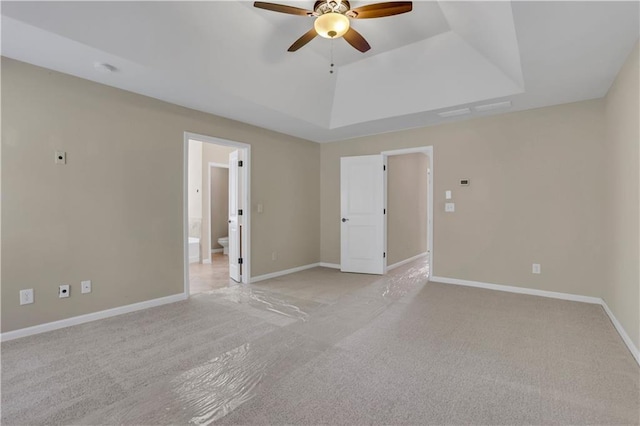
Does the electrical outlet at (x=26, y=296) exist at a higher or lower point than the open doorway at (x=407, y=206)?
lower

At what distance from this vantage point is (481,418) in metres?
1.68

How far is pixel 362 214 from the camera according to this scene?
215 inches

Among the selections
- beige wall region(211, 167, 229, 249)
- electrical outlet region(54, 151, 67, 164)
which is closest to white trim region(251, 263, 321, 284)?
electrical outlet region(54, 151, 67, 164)

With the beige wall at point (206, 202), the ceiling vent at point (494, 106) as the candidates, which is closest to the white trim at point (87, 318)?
the beige wall at point (206, 202)

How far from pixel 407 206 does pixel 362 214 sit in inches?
53.7

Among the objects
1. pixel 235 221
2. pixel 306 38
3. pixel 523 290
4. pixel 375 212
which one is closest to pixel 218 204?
pixel 235 221

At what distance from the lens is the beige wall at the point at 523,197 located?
12.2 ft

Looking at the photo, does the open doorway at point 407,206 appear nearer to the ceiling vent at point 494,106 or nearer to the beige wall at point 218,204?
the ceiling vent at point 494,106

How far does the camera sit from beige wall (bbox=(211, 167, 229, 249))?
7.98m

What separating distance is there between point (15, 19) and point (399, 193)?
5.45 meters

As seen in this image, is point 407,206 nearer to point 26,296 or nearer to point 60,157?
point 60,157

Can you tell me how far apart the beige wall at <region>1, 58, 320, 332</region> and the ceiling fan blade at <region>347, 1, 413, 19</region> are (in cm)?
249

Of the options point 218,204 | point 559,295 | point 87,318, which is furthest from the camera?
point 218,204

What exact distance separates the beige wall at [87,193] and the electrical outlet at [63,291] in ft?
0.14
